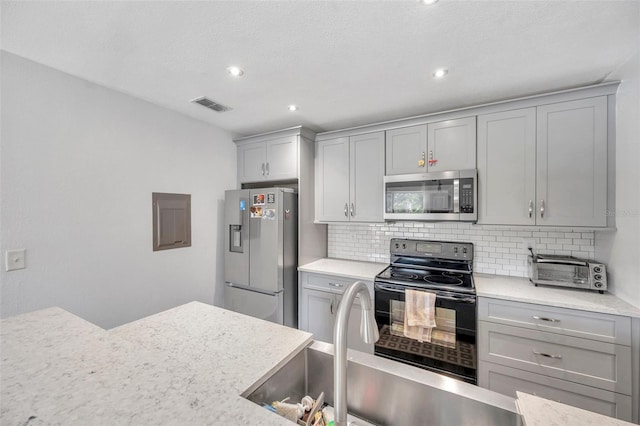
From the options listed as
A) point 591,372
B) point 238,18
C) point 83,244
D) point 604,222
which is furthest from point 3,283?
point 604,222

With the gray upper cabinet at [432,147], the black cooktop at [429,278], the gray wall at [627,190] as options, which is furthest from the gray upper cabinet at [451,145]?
the black cooktop at [429,278]

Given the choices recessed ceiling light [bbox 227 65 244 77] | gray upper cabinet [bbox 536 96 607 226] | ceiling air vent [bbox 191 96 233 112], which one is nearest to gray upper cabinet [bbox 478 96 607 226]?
gray upper cabinet [bbox 536 96 607 226]

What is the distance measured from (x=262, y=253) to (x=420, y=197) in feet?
5.20

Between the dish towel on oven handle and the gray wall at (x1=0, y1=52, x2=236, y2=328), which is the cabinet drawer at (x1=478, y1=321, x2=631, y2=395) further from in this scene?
the gray wall at (x1=0, y1=52, x2=236, y2=328)

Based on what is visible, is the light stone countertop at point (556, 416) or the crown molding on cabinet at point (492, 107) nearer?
the light stone countertop at point (556, 416)

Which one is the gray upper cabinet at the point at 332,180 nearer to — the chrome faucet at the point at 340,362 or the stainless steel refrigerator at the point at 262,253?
the stainless steel refrigerator at the point at 262,253

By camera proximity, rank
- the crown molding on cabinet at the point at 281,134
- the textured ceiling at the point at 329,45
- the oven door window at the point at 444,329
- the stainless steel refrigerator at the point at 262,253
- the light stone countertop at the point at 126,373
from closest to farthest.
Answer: the light stone countertop at the point at 126,373
the textured ceiling at the point at 329,45
the oven door window at the point at 444,329
the stainless steel refrigerator at the point at 262,253
the crown molding on cabinet at the point at 281,134

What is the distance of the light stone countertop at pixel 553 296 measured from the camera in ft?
Result: 5.14

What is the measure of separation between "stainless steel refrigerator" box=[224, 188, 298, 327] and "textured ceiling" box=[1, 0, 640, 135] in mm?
994

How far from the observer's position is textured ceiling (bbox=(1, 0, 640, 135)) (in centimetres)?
121

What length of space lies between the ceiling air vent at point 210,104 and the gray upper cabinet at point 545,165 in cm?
222

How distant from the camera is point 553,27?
1.30 metres

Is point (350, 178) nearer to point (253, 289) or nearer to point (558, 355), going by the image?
point (253, 289)

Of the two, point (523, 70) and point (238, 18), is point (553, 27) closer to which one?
point (523, 70)
